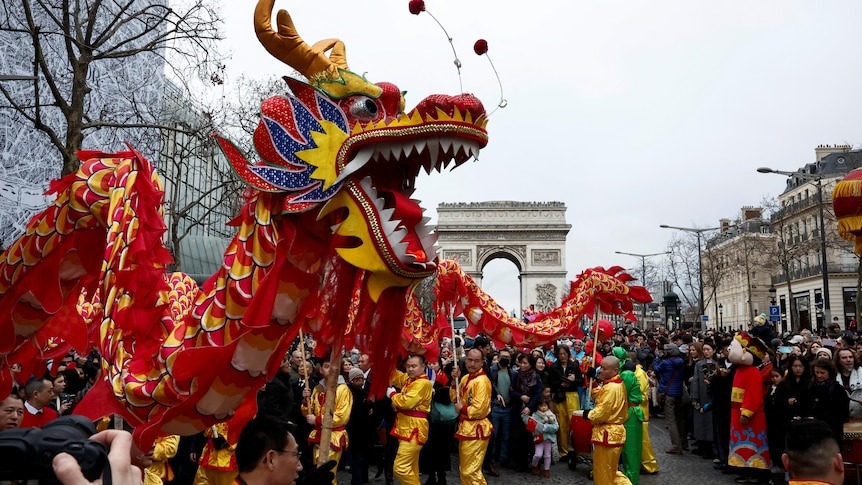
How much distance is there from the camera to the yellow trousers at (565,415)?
1107cm

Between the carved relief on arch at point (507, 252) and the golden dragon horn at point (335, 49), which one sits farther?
the carved relief on arch at point (507, 252)

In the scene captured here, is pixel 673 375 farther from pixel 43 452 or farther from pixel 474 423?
pixel 43 452

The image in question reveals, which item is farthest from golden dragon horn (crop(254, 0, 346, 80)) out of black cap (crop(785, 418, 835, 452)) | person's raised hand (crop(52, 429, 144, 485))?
black cap (crop(785, 418, 835, 452))

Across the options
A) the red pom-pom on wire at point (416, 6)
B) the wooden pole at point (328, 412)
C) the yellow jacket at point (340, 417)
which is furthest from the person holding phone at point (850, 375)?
the red pom-pom on wire at point (416, 6)

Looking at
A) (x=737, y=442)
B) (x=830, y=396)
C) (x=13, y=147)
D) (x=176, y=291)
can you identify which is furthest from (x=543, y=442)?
(x=13, y=147)

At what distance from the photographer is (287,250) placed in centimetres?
302

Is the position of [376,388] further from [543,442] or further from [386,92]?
[543,442]

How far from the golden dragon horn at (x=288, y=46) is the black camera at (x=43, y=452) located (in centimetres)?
214

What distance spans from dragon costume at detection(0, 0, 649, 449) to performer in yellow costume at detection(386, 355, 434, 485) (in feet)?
13.2

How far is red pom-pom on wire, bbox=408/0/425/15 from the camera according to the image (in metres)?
3.15

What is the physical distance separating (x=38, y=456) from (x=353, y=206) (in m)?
1.78

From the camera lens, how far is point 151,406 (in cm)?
301

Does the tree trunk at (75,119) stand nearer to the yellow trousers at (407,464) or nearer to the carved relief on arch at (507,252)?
the yellow trousers at (407,464)

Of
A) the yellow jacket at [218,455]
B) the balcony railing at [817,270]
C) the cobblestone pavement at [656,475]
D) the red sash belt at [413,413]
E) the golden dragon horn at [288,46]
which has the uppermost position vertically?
the balcony railing at [817,270]
